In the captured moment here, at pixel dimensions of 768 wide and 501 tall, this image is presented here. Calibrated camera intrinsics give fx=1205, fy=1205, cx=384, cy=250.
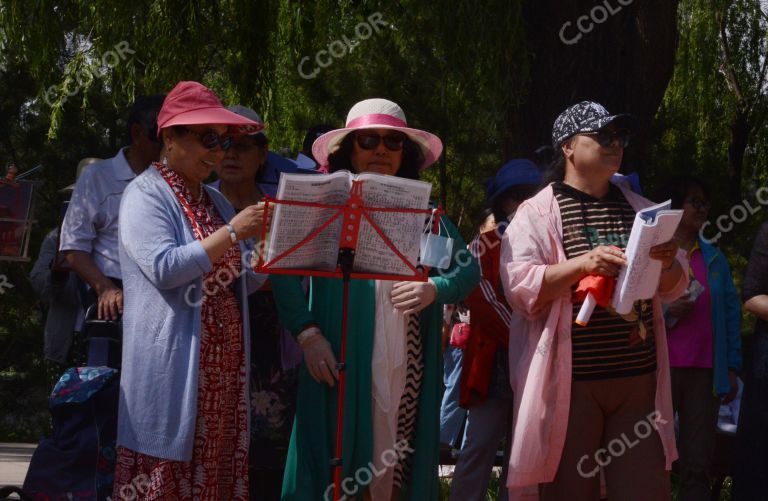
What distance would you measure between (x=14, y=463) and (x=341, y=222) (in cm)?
633

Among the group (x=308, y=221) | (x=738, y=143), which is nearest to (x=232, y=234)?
(x=308, y=221)

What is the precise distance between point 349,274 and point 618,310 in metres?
1.02

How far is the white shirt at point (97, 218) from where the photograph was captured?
524 centimetres

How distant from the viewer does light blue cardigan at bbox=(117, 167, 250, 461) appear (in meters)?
4.25

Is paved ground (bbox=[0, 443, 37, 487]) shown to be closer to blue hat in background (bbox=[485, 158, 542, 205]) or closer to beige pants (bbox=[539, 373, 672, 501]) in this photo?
blue hat in background (bbox=[485, 158, 542, 205])

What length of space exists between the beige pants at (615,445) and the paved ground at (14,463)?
4454mm

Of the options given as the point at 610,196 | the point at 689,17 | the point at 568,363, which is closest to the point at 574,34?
the point at 610,196

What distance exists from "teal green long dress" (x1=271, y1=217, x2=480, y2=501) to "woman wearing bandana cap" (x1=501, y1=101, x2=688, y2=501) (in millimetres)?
352

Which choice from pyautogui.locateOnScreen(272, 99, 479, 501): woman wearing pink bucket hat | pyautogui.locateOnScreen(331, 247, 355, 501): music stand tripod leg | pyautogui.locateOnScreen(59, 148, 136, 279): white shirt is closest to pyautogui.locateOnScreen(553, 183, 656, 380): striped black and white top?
pyautogui.locateOnScreen(272, 99, 479, 501): woman wearing pink bucket hat

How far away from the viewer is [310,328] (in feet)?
15.1

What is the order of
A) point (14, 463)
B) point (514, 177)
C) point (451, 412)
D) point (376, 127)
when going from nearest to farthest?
point (376, 127) → point (514, 177) → point (451, 412) → point (14, 463)

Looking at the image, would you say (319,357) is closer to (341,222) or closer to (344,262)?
(344,262)

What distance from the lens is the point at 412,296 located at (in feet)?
15.0

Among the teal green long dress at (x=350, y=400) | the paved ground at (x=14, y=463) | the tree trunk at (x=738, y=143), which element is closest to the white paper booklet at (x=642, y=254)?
the teal green long dress at (x=350, y=400)
